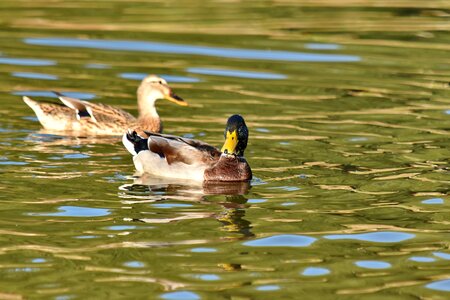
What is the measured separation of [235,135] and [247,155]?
4.07ft

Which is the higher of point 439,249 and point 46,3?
point 46,3

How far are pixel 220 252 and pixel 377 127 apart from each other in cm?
608

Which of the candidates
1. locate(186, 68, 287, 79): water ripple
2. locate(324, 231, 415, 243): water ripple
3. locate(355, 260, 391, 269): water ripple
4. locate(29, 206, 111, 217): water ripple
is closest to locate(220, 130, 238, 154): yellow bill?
locate(29, 206, 111, 217): water ripple

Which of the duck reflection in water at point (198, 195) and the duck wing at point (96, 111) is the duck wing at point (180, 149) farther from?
the duck wing at point (96, 111)

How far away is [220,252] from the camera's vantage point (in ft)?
32.0

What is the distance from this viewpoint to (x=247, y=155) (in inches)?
557

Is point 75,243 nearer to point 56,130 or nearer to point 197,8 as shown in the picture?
point 56,130

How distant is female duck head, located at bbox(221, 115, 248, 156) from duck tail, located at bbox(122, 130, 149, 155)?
1.03m

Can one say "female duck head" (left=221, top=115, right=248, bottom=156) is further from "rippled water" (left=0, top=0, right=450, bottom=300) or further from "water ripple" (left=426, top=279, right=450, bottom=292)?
"water ripple" (left=426, top=279, right=450, bottom=292)

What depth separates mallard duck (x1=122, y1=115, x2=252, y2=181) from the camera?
12875 mm

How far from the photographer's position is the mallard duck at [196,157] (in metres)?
12.9

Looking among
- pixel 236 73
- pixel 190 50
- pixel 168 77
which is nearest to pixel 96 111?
pixel 168 77

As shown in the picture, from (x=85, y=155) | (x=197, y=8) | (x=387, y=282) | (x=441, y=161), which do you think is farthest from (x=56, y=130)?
(x=197, y=8)

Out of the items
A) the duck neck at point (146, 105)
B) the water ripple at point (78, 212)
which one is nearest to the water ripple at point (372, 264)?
the water ripple at point (78, 212)
